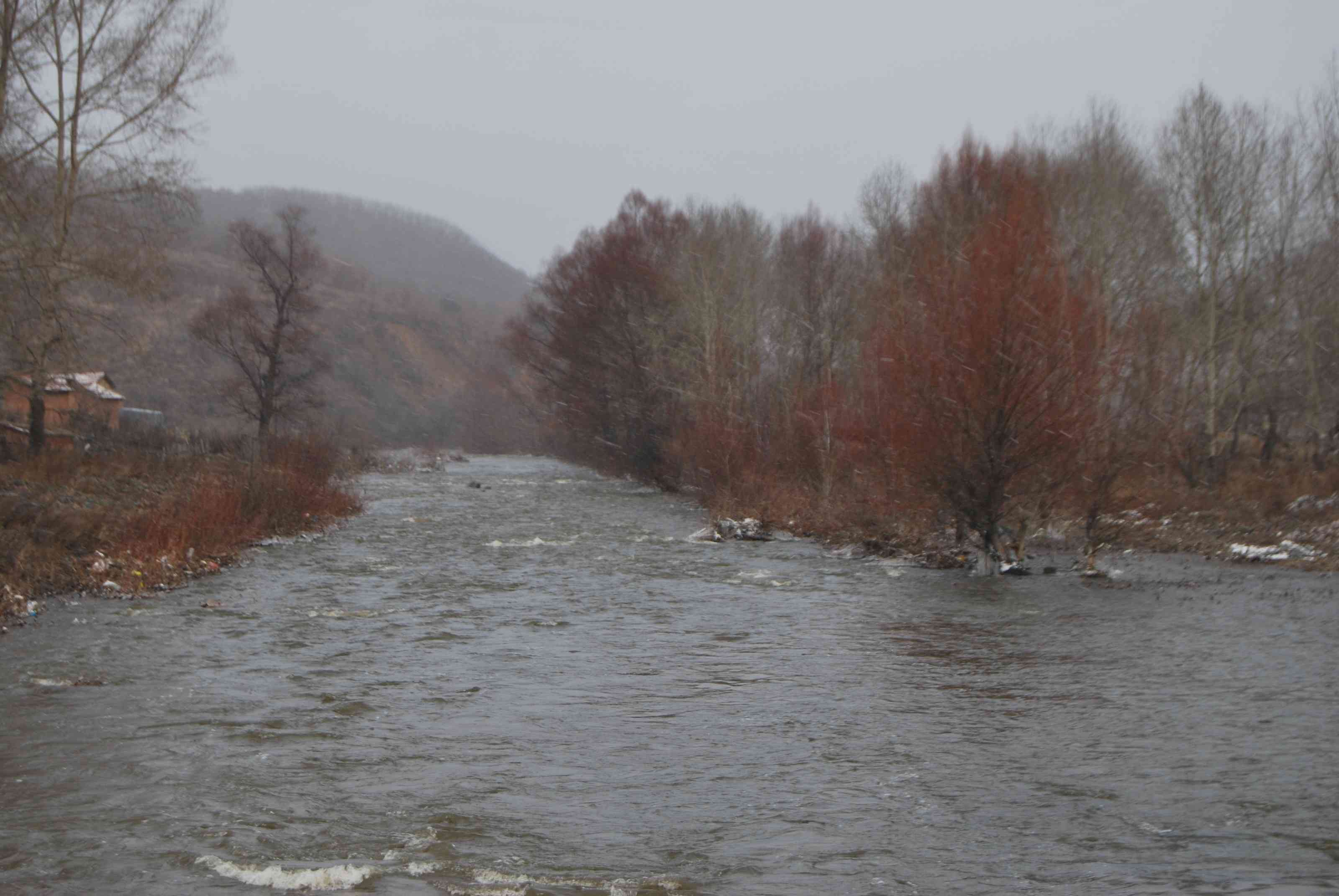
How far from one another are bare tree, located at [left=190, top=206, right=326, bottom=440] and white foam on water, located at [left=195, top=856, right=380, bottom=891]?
47.7m

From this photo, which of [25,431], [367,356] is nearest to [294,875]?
[25,431]

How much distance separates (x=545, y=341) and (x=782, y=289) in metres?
15.1

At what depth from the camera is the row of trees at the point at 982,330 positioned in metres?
18.6

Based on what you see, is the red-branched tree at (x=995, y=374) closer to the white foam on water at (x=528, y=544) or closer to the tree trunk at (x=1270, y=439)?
the white foam on water at (x=528, y=544)

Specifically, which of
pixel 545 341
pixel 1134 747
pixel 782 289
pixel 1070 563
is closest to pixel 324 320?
pixel 545 341

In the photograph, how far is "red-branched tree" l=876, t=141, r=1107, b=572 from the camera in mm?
18062

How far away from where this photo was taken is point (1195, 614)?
14.9 m

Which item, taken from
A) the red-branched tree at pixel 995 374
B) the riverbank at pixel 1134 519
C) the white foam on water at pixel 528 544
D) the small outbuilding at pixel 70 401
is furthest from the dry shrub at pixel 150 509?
the red-branched tree at pixel 995 374

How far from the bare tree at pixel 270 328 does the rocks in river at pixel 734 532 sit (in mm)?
31539

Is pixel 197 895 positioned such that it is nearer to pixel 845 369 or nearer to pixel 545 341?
pixel 845 369

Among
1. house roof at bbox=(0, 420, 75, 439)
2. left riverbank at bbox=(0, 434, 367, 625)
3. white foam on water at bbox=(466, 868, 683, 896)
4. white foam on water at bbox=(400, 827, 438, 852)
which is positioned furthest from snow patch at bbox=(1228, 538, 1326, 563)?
house roof at bbox=(0, 420, 75, 439)

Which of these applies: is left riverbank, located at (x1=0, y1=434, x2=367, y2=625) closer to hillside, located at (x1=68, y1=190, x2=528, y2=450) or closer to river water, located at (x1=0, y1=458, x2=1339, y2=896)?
river water, located at (x1=0, y1=458, x2=1339, y2=896)

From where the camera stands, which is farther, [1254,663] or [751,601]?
[751,601]

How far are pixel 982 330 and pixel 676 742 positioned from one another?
1126 centimetres
